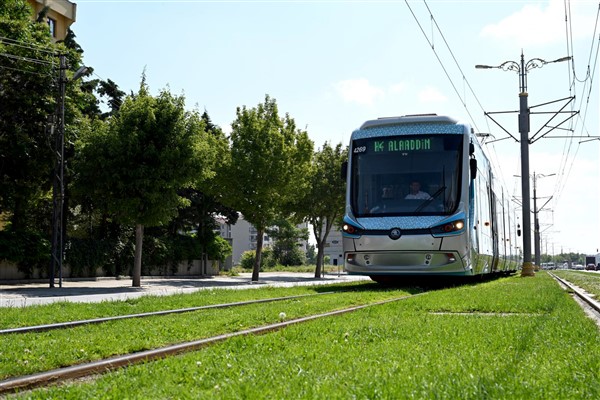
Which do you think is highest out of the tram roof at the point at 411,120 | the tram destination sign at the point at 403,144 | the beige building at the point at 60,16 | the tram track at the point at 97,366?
the beige building at the point at 60,16

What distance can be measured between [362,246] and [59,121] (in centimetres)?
1436

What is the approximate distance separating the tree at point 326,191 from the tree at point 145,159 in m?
15.9

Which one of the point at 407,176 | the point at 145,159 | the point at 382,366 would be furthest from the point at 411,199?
the point at 145,159

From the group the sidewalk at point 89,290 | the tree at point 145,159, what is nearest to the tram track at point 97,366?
the sidewalk at point 89,290

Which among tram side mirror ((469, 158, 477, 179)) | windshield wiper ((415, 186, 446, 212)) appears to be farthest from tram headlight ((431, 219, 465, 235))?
tram side mirror ((469, 158, 477, 179))

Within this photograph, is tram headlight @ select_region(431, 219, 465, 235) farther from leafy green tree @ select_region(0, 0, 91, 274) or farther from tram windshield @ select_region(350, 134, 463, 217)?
leafy green tree @ select_region(0, 0, 91, 274)

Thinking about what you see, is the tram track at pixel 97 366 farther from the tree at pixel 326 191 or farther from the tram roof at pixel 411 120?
the tree at pixel 326 191

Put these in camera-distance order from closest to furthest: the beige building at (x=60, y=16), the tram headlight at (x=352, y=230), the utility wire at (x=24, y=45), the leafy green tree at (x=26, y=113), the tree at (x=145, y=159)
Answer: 1. the tram headlight at (x=352, y=230)
2. the utility wire at (x=24, y=45)
3. the tree at (x=145, y=159)
4. the leafy green tree at (x=26, y=113)
5. the beige building at (x=60, y=16)

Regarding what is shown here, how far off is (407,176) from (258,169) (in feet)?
56.6

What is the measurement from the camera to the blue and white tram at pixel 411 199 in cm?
1467

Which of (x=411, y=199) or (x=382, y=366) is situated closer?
(x=382, y=366)

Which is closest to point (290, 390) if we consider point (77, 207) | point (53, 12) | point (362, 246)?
point (362, 246)

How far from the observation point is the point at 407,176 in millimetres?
A: 15266

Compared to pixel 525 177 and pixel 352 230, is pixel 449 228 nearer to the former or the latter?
pixel 352 230
